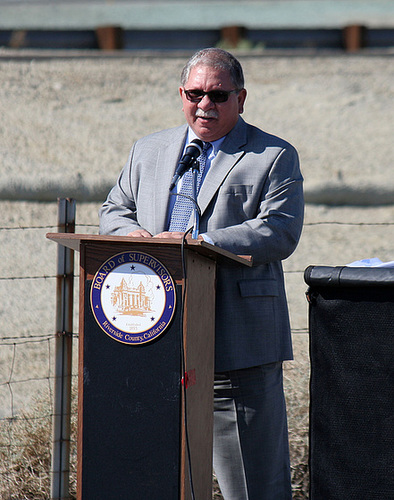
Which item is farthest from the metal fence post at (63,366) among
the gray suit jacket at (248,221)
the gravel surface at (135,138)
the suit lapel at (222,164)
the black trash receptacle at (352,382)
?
the gravel surface at (135,138)

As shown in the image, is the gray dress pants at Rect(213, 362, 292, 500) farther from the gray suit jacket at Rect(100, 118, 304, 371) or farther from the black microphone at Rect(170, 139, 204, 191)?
the black microphone at Rect(170, 139, 204, 191)

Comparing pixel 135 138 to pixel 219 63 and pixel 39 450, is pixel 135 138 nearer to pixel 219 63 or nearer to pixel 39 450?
pixel 39 450

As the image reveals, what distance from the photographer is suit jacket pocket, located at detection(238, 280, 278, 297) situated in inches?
106

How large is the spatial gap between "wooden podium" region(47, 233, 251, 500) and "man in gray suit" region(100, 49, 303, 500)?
355 millimetres

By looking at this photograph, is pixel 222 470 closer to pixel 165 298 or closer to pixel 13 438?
pixel 165 298

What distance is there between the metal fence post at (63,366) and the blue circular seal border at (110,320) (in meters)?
1.23

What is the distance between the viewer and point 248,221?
8.66 feet

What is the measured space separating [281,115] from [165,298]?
6.36 metres

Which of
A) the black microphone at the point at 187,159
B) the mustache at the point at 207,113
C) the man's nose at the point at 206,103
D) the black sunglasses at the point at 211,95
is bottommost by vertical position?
the black microphone at the point at 187,159

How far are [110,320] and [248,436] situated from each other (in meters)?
0.79

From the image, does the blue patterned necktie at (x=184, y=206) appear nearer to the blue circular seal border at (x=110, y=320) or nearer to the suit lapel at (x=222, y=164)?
the suit lapel at (x=222, y=164)

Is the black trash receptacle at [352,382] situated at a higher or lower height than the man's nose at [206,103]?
lower

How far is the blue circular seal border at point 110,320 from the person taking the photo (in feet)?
7.45

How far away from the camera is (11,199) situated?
24.4 feet
